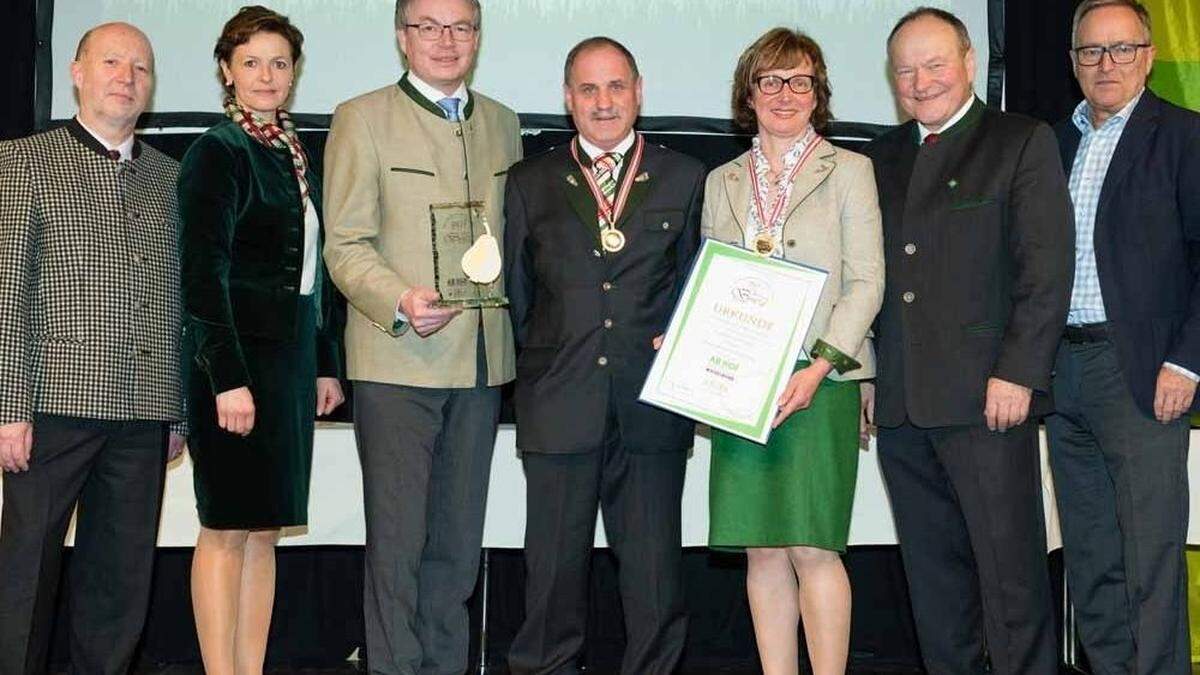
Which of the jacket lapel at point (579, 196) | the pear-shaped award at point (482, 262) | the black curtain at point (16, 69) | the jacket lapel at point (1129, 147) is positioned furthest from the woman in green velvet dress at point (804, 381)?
the black curtain at point (16, 69)

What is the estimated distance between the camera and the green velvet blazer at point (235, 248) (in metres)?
3.55

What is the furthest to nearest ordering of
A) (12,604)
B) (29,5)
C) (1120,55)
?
(29,5) < (1120,55) < (12,604)

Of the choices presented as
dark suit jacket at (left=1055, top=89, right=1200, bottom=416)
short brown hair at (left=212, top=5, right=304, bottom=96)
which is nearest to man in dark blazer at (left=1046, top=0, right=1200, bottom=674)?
dark suit jacket at (left=1055, top=89, right=1200, bottom=416)

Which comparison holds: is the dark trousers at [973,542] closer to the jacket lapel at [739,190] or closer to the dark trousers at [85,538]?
the jacket lapel at [739,190]

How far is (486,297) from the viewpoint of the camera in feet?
11.7

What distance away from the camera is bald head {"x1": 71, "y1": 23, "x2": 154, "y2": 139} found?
367 cm

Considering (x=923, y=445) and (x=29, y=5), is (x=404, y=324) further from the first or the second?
(x=29, y=5)

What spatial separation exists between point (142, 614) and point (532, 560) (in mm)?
1116

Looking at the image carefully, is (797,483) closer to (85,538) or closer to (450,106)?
(450,106)

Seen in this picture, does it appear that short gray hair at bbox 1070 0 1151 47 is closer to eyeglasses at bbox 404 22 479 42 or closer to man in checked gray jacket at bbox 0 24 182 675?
eyeglasses at bbox 404 22 479 42

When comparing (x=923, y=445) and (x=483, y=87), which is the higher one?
(x=483, y=87)

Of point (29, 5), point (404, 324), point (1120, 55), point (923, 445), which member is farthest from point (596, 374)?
point (29, 5)

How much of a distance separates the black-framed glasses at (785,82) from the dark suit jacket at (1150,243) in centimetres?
95

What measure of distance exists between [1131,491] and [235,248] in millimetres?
2556
